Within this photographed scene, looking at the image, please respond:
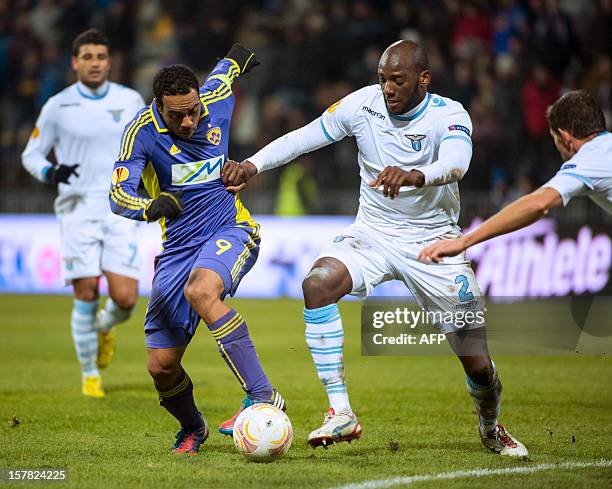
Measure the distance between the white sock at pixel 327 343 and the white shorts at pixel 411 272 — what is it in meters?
0.26

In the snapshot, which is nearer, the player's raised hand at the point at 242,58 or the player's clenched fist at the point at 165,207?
the player's clenched fist at the point at 165,207

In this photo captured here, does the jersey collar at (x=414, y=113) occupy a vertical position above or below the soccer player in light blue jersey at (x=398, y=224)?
above

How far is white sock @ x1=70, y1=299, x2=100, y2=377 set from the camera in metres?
8.96

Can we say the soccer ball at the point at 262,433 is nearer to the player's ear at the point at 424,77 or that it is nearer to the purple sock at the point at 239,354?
the purple sock at the point at 239,354

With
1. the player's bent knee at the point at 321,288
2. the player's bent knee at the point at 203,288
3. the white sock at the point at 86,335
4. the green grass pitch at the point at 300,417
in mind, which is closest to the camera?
the green grass pitch at the point at 300,417

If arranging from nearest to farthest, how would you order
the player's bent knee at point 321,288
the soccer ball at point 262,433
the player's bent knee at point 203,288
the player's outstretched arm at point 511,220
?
the player's outstretched arm at point 511,220
the soccer ball at point 262,433
the player's bent knee at point 203,288
the player's bent knee at point 321,288

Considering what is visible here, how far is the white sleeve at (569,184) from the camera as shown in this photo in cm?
521

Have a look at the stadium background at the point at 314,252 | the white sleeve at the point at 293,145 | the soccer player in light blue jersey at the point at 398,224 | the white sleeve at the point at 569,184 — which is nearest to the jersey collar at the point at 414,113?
the soccer player in light blue jersey at the point at 398,224

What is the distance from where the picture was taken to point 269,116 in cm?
1711

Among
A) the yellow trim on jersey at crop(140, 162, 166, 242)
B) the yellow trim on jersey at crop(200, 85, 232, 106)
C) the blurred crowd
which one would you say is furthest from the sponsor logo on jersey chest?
the blurred crowd

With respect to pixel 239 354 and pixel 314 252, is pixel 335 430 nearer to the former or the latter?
pixel 239 354

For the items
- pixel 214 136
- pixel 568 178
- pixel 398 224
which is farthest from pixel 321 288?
pixel 568 178

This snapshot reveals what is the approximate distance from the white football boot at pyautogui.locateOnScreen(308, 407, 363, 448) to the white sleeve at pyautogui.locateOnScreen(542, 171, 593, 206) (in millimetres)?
1655

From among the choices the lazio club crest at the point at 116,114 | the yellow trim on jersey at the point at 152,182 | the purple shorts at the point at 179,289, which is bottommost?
the purple shorts at the point at 179,289
